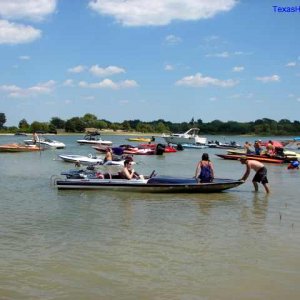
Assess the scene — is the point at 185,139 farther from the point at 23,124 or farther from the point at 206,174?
the point at 23,124

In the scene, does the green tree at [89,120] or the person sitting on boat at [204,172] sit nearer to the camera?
the person sitting on boat at [204,172]

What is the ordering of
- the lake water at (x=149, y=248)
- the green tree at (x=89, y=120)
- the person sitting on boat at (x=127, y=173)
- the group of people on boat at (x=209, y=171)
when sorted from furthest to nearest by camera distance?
the green tree at (x=89, y=120) → the person sitting on boat at (x=127, y=173) → the group of people on boat at (x=209, y=171) → the lake water at (x=149, y=248)

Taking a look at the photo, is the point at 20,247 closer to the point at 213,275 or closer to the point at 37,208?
the point at 213,275

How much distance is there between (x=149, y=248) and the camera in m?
9.92

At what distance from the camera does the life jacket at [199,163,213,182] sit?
18422 millimetres

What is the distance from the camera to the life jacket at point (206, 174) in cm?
1842

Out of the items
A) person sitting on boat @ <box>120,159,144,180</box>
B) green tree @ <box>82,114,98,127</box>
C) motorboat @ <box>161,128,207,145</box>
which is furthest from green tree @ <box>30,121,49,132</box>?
person sitting on boat @ <box>120,159,144,180</box>

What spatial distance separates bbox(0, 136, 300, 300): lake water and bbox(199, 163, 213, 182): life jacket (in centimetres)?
118

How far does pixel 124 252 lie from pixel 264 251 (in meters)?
2.82

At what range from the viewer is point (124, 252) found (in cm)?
959

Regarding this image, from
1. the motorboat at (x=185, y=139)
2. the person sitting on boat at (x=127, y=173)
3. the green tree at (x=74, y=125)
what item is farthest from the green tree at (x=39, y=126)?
the person sitting on boat at (x=127, y=173)

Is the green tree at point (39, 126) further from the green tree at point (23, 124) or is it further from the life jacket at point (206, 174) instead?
the life jacket at point (206, 174)

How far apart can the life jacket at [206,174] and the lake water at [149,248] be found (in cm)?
118

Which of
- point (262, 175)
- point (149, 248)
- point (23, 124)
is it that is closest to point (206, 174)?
point (262, 175)
